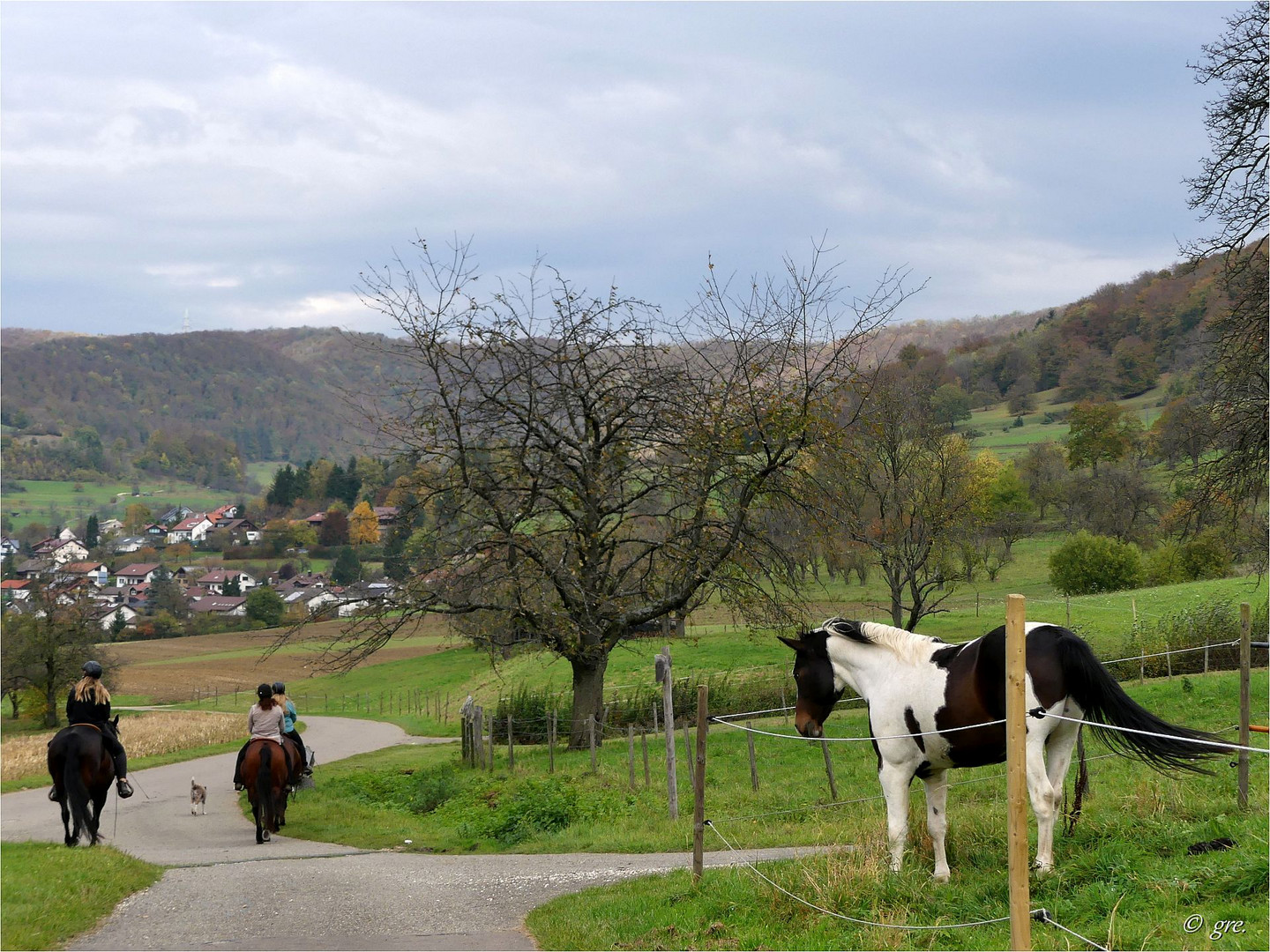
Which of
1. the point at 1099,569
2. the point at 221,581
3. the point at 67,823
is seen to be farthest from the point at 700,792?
the point at 221,581

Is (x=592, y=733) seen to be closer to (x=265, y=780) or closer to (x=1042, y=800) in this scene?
(x=265, y=780)

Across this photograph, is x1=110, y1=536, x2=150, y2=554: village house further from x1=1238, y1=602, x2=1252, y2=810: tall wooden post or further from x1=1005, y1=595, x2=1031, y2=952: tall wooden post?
x1=1005, y1=595, x2=1031, y2=952: tall wooden post

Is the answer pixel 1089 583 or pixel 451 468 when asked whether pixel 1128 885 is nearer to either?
pixel 451 468

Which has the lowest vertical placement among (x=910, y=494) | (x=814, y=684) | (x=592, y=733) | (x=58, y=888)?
(x=592, y=733)

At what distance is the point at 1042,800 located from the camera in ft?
24.6

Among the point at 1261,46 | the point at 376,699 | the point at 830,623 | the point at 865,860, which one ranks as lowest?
the point at 376,699

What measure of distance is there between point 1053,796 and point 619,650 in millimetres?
36003

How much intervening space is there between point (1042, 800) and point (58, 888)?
350 inches

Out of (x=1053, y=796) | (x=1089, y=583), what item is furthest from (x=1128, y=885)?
(x=1089, y=583)

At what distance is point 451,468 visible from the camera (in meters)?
21.6

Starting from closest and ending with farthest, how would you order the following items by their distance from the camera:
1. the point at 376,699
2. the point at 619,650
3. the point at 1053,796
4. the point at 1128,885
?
the point at 1128,885 → the point at 1053,796 → the point at 619,650 → the point at 376,699

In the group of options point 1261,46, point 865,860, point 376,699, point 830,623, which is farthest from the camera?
point 376,699

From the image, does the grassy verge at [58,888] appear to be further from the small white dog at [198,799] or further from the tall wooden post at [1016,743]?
the tall wooden post at [1016,743]

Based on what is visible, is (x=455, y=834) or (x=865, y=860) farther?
(x=455, y=834)
